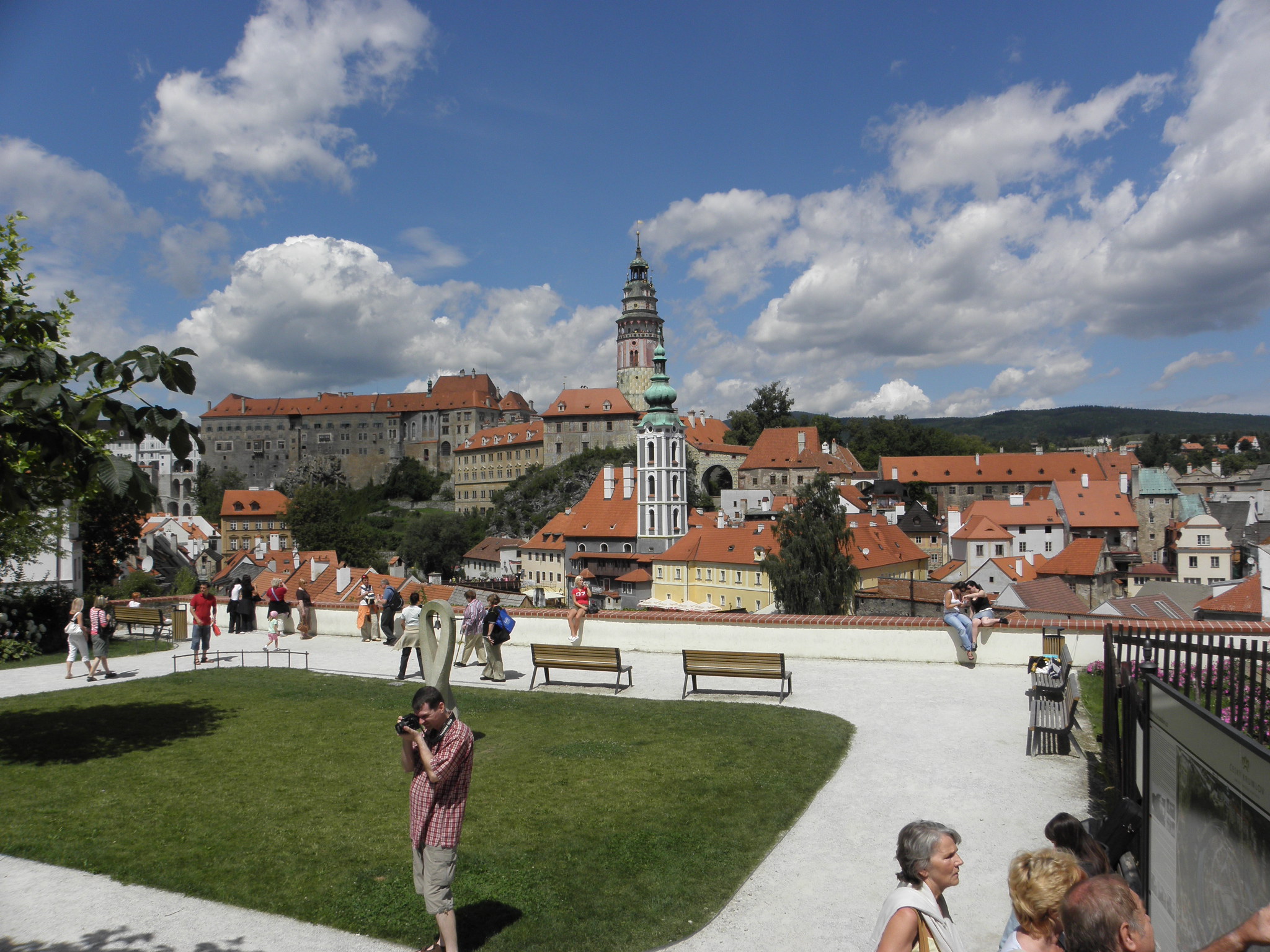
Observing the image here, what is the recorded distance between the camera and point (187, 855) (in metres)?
6.40

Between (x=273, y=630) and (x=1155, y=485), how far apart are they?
84.0m

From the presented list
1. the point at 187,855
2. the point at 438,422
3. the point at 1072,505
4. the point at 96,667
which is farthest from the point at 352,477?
the point at 187,855

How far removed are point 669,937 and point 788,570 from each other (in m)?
34.6

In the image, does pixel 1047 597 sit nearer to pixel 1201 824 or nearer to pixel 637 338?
pixel 1201 824

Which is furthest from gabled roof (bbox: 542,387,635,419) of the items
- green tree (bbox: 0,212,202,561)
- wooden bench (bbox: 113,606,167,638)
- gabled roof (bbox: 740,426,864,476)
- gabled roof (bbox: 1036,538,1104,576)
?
green tree (bbox: 0,212,202,561)

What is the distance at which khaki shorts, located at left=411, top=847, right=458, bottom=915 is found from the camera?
4887 millimetres

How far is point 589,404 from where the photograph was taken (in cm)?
11162

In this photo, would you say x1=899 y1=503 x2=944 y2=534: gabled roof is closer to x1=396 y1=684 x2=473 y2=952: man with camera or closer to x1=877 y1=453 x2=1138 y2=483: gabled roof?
x1=877 y1=453 x2=1138 y2=483: gabled roof

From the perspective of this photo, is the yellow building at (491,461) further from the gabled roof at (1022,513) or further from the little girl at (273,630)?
the little girl at (273,630)

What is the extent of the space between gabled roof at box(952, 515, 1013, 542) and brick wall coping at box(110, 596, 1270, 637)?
60070 mm

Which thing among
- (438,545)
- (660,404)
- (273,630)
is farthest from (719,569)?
(438,545)

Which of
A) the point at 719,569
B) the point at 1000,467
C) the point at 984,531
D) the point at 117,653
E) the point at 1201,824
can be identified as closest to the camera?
the point at 1201,824

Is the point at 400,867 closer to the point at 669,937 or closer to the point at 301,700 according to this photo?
the point at 669,937

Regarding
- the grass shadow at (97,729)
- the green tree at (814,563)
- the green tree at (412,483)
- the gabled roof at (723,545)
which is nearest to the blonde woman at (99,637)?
the grass shadow at (97,729)
